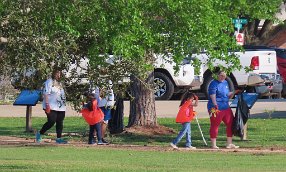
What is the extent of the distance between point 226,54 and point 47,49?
8.67 feet

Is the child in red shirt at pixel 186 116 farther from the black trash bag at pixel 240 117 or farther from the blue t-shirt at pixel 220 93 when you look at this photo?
the black trash bag at pixel 240 117

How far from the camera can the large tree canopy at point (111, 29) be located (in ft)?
41.6

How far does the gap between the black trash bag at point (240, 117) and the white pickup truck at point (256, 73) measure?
433 inches

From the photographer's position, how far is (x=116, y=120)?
2344cm

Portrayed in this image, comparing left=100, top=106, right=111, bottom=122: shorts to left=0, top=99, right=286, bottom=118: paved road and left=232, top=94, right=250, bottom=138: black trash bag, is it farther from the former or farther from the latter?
left=0, top=99, right=286, bottom=118: paved road

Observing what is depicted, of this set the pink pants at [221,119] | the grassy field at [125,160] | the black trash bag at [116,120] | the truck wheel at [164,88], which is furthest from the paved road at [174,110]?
the grassy field at [125,160]

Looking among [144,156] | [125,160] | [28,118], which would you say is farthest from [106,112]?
[125,160]

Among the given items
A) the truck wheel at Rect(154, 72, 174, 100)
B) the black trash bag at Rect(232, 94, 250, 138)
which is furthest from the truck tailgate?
the black trash bag at Rect(232, 94, 250, 138)

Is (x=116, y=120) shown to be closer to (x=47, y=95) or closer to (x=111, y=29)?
(x=47, y=95)

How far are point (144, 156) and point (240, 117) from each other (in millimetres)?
3386

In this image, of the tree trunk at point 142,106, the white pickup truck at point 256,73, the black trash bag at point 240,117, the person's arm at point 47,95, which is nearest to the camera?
the person's arm at point 47,95

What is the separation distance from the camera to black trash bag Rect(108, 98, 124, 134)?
23094mm

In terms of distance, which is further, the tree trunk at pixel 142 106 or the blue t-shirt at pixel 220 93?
the tree trunk at pixel 142 106

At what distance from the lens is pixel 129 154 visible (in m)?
19.3
